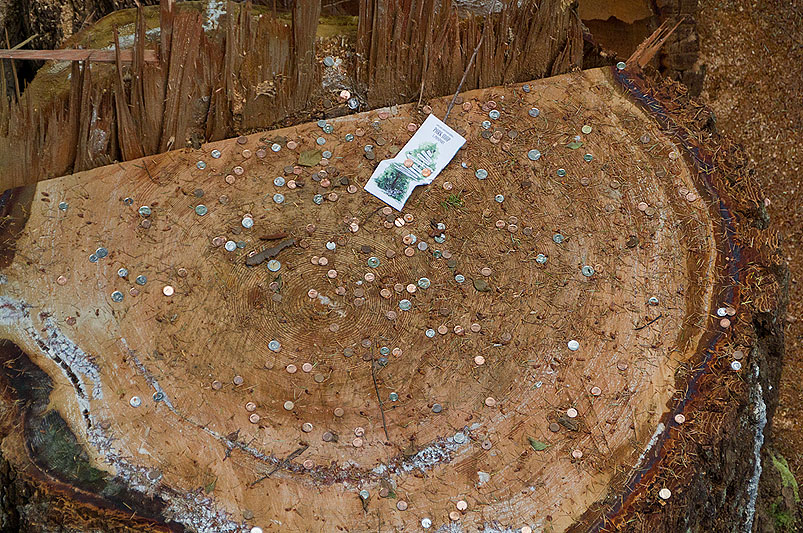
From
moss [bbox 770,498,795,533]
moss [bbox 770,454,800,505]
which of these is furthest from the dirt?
moss [bbox 770,498,795,533]

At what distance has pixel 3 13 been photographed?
2273mm

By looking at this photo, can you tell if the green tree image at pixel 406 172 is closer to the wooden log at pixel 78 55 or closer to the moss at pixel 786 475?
the wooden log at pixel 78 55

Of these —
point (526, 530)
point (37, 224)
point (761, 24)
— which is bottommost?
point (526, 530)

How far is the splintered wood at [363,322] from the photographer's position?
4.73ft

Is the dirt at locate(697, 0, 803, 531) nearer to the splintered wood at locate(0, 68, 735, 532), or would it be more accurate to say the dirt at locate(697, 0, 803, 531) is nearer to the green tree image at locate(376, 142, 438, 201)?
the splintered wood at locate(0, 68, 735, 532)

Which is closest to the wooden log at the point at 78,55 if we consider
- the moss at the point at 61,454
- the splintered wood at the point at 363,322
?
the splintered wood at the point at 363,322

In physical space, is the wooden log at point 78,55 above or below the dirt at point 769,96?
above

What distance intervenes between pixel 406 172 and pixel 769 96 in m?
1.85

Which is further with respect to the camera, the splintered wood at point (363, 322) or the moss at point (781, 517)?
the moss at point (781, 517)

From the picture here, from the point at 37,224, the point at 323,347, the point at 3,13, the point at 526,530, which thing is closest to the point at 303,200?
the point at 323,347

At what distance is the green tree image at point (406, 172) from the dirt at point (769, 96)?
5.31 ft

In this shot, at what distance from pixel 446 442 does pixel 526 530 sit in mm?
244

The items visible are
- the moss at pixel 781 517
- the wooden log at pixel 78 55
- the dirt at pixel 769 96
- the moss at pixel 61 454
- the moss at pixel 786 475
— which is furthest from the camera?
the dirt at pixel 769 96

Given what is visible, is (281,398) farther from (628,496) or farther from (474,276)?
(628,496)
